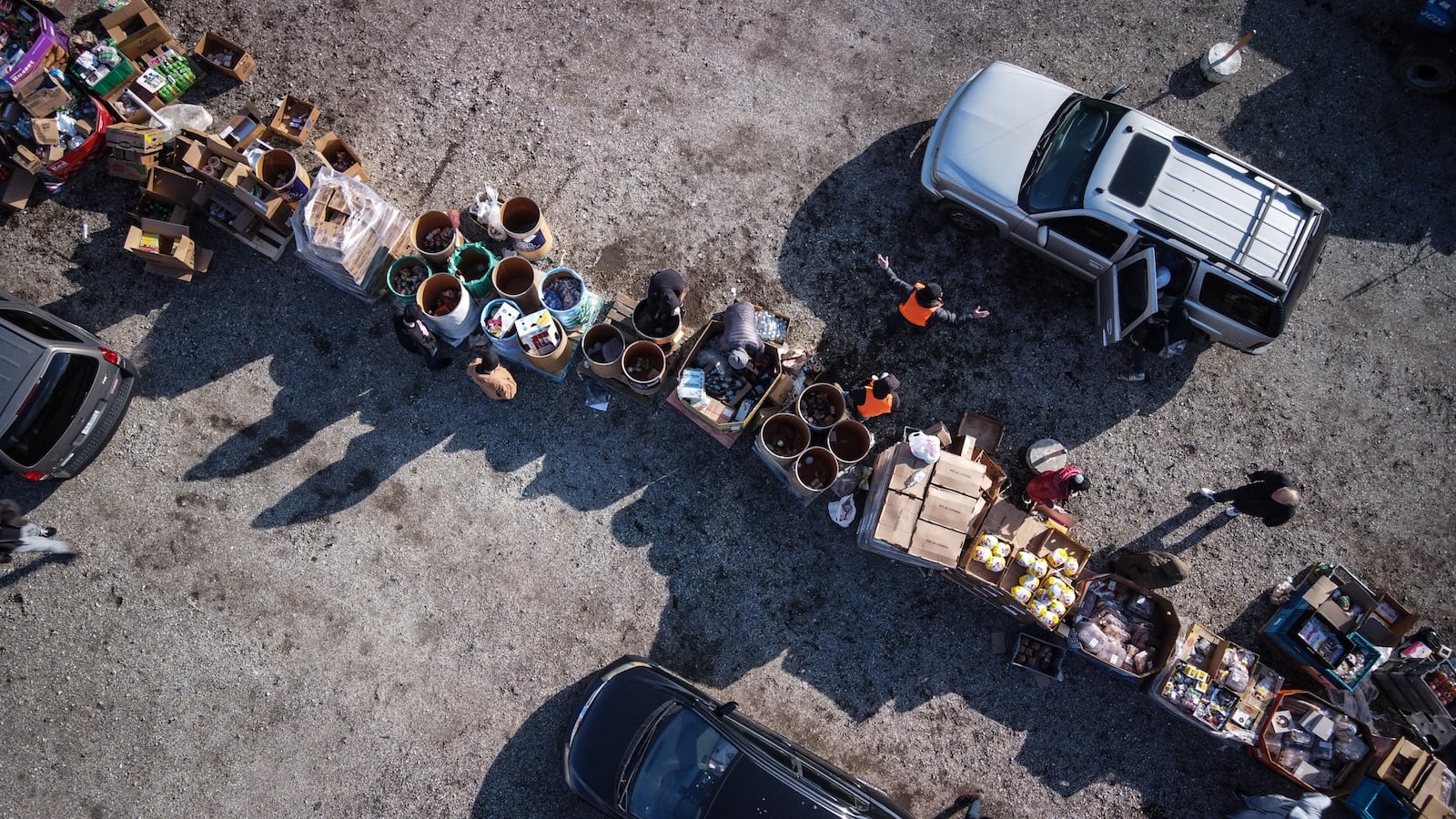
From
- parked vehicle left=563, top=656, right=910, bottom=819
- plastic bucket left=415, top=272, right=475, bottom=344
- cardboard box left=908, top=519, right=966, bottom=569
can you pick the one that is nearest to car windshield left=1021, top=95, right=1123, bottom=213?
cardboard box left=908, top=519, right=966, bottom=569

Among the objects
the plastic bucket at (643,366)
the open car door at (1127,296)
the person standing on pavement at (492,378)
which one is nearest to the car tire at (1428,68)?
the open car door at (1127,296)

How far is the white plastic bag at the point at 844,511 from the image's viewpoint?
8.12 meters

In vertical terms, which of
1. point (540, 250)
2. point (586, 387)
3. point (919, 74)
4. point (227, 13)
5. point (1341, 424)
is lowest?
point (586, 387)

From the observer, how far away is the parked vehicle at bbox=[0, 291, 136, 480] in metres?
7.25

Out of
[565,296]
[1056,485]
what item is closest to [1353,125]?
[1056,485]

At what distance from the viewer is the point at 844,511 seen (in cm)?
813

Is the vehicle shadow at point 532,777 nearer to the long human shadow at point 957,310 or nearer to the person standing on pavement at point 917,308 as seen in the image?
the long human shadow at point 957,310

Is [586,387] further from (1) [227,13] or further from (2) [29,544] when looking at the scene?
(1) [227,13]

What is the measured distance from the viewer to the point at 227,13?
934 cm

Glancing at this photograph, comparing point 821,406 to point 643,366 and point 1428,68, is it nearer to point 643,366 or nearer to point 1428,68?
point 643,366

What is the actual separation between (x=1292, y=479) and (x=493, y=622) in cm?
986

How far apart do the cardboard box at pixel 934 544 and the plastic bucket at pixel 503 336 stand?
4.92 metres

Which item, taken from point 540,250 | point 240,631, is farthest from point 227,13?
point 240,631

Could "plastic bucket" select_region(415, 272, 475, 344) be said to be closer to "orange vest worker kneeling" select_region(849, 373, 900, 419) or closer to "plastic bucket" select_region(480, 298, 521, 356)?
"plastic bucket" select_region(480, 298, 521, 356)
